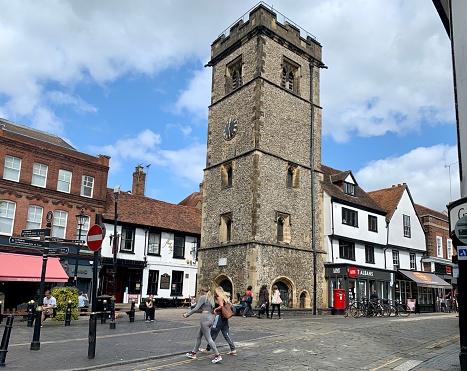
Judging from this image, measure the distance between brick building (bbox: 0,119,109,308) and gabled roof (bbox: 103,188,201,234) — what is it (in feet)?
5.65

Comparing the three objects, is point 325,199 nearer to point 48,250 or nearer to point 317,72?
point 317,72

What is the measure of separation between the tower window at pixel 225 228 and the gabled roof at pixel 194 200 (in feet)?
58.1

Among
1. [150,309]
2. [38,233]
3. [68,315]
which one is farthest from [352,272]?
[38,233]

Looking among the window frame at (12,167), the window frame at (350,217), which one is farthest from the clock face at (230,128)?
the window frame at (12,167)

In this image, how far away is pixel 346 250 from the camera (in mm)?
31781

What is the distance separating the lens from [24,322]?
61.1 ft

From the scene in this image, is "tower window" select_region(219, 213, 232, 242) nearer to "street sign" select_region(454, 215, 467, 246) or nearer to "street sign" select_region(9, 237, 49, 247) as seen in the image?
"street sign" select_region(9, 237, 49, 247)

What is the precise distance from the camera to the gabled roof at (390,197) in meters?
36.8

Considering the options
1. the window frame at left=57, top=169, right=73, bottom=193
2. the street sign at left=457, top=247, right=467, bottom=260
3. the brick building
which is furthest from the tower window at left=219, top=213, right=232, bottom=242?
the street sign at left=457, top=247, right=467, bottom=260

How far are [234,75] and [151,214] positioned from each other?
12.7 metres

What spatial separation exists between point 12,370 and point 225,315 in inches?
180

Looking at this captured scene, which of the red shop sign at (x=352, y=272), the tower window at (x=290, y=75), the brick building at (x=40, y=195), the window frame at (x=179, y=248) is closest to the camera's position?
the brick building at (x=40, y=195)

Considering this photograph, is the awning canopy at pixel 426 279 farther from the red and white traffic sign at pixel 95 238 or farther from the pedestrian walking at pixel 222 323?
the red and white traffic sign at pixel 95 238

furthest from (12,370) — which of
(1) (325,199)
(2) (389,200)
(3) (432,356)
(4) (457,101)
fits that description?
(2) (389,200)
